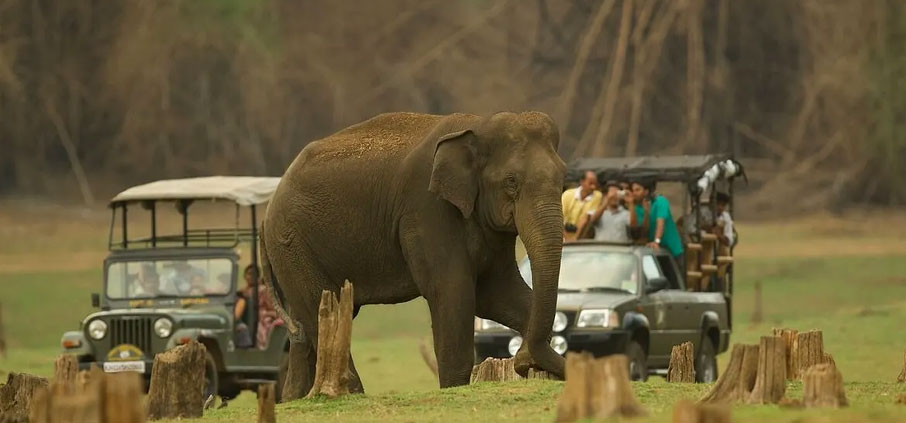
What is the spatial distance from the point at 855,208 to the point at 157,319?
27.7m

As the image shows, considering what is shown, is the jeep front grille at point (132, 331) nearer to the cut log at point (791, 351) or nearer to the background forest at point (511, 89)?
the cut log at point (791, 351)

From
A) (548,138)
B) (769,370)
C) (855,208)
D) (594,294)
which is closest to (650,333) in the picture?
(594,294)

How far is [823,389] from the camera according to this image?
37.5ft

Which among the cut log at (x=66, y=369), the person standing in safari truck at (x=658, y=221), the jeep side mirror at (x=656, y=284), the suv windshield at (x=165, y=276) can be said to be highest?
the person standing in safari truck at (x=658, y=221)

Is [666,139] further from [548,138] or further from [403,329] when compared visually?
[548,138]

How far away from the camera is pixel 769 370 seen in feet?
39.1

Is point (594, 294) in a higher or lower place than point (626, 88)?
lower

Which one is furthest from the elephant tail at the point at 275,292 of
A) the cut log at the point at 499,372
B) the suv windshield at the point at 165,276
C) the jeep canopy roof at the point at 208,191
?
the jeep canopy roof at the point at 208,191

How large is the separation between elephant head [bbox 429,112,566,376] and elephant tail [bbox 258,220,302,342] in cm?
213

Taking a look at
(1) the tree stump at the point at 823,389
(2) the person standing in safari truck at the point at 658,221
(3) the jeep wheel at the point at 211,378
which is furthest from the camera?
(2) the person standing in safari truck at the point at 658,221

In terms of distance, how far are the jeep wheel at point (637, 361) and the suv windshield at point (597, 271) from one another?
0.67 metres

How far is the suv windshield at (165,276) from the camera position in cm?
2403

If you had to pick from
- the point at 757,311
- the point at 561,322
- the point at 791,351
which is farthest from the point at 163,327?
the point at 757,311

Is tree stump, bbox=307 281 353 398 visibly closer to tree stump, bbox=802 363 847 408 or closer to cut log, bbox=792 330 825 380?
cut log, bbox=792 330 825 380
